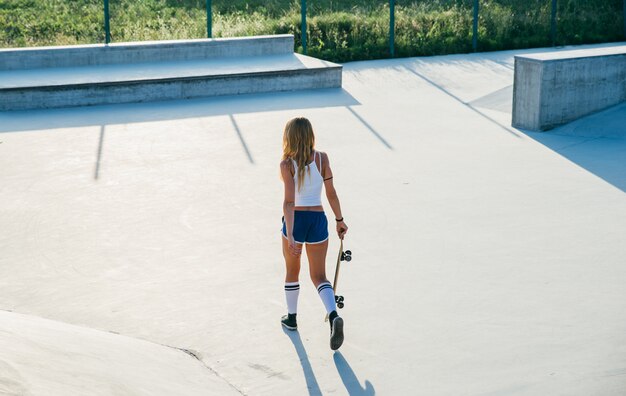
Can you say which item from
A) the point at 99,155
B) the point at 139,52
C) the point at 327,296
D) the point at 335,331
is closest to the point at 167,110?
the point at 99,155

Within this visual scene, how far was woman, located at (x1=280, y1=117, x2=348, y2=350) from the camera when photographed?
20.2ft

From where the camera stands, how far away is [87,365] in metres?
5.38

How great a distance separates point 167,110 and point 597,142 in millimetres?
6409

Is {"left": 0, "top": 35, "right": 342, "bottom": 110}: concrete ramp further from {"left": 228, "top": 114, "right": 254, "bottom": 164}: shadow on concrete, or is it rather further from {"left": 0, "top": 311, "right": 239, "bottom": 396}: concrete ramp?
{"left": 0, "top": 311, "right": 239, "bottom": 396}: concrete ramp

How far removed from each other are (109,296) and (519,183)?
16.9 ft

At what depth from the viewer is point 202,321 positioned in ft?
22.4

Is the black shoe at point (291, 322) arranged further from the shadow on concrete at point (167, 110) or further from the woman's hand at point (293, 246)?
the shadow on concrete at point (167, 110)

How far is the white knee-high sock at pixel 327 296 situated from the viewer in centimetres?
632

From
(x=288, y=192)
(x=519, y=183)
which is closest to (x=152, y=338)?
(x=288, y=192)

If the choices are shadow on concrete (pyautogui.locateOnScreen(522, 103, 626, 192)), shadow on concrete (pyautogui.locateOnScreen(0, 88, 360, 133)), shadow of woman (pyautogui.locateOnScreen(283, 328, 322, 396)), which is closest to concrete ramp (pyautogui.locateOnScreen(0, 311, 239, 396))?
shadow of woman (pyautogui.locateOnScreen(283, 328, 322, 396))

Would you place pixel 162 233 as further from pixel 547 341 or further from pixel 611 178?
pixel 611 178

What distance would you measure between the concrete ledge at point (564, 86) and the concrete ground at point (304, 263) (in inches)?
11.1

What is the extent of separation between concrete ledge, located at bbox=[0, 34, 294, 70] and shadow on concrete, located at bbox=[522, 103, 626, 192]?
6.68 m

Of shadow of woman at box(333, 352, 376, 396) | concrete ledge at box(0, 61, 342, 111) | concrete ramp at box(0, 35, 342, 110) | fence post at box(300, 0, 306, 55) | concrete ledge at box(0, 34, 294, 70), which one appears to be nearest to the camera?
shadow of woman at box(333, 352, 376, 396)
